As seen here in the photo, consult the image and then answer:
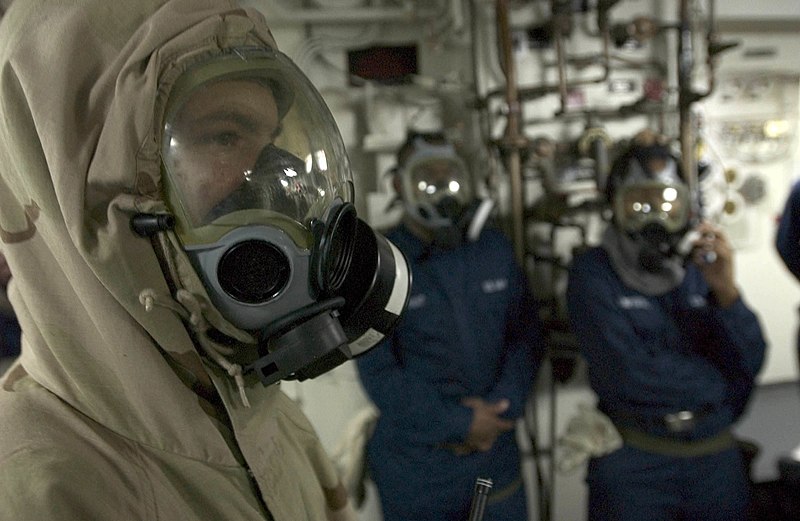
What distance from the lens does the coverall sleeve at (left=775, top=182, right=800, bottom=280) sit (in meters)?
2.08

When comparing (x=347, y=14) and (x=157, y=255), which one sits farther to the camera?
(x=347, y=14)

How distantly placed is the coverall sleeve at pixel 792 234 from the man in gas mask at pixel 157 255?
2111 mm

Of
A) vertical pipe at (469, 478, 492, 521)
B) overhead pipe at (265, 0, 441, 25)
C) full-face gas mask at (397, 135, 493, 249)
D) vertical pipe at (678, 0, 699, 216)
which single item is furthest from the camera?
vertical pipe at (678, 0, 699, 216)

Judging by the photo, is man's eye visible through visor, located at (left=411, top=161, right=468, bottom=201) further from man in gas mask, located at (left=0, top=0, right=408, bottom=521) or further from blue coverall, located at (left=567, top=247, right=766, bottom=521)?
man in gas mask, located at (left=0, top=0, right=408, bottom=521)

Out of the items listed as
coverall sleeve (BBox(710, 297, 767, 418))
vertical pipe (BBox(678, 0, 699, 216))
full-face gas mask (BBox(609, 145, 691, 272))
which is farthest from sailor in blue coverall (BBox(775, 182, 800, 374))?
full-face gas mask (BBox(609, 145, 691, 272))

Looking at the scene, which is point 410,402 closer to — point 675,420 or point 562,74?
point 675,420

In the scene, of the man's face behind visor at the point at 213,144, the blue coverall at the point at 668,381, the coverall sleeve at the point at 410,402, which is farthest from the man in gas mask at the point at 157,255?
the blue coverall at the point at 668,381

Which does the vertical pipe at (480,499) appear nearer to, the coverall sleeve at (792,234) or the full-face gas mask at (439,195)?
the full-face gas mask at (439,195)

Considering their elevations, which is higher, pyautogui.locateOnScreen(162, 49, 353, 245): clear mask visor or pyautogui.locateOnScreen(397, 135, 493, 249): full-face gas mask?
pyautogui.locateOnScreen(162, 49, 353, 245): clear mask visor

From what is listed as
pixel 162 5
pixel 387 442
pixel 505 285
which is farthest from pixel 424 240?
pixel 162 5

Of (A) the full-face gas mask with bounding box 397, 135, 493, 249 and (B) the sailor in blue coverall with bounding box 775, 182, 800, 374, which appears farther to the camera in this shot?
(B) the sailor in blue coverall with bounding box 775, 182, 800, 374

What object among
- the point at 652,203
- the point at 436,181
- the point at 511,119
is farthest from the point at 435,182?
the point at 652,203

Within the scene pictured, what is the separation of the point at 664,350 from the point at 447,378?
0.74m

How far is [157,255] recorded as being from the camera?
61cm
